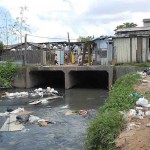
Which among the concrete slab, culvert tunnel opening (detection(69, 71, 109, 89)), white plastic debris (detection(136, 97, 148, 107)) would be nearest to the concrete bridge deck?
culvert tunnel opening (detection(69, 71, 109, 89))

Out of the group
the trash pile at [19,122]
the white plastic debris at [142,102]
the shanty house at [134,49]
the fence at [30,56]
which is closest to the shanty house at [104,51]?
the shanty house at [134,49]

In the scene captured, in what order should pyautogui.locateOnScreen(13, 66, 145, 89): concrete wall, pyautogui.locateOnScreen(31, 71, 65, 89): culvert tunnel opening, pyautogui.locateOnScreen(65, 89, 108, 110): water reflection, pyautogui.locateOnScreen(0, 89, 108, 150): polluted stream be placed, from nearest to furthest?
pyautogui.locateOnScreen(0, 89, 108, 150): polluted stream → pyautogui.locateOnScreen(65, 89, 108, 110): water reflection → pyautogui.locateOnScreen(13, 66, 145, 89): concrete wall → pyautogui.locateOnScreen(31, 71, 65, 89): culvert tunnel opening

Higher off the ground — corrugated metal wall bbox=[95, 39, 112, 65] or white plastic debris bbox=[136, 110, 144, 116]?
corrugated metal wall bbox=[95, 39, 112, 65]

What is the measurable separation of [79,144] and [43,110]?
8.23m

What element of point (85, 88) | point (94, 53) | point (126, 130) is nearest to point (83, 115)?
point (126, 130)

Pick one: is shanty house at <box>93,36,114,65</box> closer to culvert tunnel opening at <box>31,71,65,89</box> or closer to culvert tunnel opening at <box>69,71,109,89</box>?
culvert tunnel opening at <box>69,71,109,89</box>

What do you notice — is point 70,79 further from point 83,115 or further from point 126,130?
point 126,130

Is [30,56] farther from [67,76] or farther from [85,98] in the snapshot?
[85,98]

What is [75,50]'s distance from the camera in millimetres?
39594

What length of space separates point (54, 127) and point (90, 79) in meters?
21.3

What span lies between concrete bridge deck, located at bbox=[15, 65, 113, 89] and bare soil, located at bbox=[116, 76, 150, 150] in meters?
18.9

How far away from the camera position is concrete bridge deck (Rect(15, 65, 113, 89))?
29.9 metres

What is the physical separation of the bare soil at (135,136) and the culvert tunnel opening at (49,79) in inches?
949

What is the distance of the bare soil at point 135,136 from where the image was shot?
7938mm
